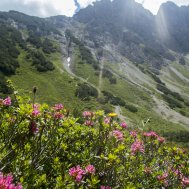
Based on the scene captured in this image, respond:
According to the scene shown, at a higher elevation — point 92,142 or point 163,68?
point 92,142

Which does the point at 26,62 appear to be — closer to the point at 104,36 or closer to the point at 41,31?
the point at 41,31

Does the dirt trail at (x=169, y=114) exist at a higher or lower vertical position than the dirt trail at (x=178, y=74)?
higher

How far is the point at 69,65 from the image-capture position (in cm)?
9162

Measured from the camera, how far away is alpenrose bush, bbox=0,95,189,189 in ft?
13.7

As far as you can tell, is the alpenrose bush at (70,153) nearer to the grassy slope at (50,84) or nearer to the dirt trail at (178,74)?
the grassy slope at (50,84)

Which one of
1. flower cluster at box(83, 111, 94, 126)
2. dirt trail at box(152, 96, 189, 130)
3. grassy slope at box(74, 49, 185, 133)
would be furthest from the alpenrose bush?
dirt trail at box(152, 96, 189, 130)

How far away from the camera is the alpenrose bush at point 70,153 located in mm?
4182

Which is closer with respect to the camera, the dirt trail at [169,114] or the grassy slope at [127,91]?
the dirt trail at [169,114]

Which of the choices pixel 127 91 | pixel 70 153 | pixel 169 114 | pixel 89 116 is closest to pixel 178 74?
pixel 127 91

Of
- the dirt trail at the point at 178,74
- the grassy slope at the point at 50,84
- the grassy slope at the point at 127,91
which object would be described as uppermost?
the grassy slope at the point at 50,84

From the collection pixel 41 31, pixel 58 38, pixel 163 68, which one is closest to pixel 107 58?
pixel 58 38

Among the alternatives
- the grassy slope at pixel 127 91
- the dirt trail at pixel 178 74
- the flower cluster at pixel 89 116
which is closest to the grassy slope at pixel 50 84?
the grassy slope at pixel 127 91

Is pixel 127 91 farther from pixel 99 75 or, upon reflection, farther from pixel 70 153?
pixel 70 153

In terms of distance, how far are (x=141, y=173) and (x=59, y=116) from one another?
1.79 metres
